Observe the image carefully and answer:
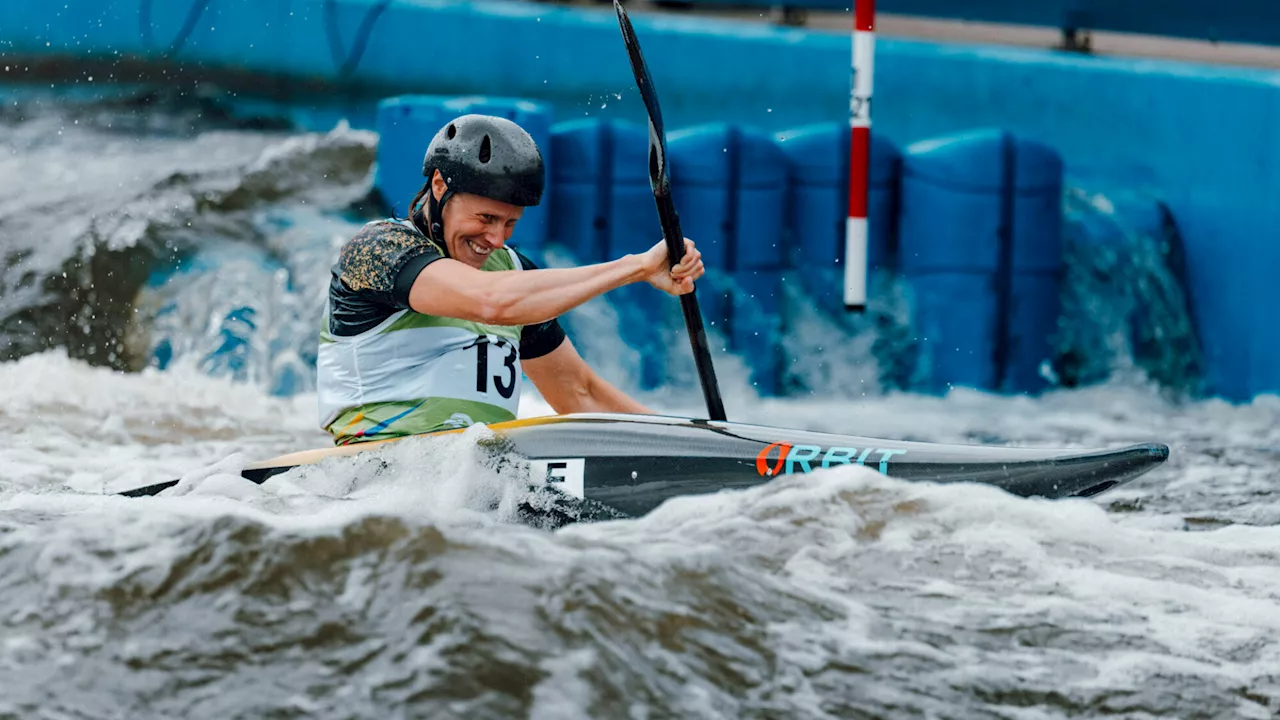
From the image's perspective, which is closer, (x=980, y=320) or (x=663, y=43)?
(x=980, y=320)

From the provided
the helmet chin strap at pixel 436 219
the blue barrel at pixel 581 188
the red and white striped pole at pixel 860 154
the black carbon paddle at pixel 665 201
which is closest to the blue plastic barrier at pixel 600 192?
the blue barrel at pixel 581 188

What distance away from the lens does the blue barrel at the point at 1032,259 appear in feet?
19.4

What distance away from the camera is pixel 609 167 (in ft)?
19.4

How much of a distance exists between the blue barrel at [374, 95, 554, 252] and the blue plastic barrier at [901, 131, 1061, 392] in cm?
143

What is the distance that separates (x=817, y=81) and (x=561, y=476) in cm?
451

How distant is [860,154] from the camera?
19.0ft

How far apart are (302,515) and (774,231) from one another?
3384mm

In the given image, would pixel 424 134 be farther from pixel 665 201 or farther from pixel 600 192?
pixel 665 201

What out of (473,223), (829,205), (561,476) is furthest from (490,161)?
(829,205)

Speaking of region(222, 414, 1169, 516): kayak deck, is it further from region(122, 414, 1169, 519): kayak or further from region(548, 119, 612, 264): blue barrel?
region(548, 119, 612, 264): blue barrel

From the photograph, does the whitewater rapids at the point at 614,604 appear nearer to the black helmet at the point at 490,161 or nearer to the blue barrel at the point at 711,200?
the black helmet at the point at 490,161

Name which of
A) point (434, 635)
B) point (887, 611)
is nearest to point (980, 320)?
point (887, 611)

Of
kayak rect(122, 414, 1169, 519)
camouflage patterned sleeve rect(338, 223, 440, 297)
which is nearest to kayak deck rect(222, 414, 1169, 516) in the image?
kayak rect(122, 414, 1169, 519)

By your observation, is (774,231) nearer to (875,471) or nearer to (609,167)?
(609,167)
